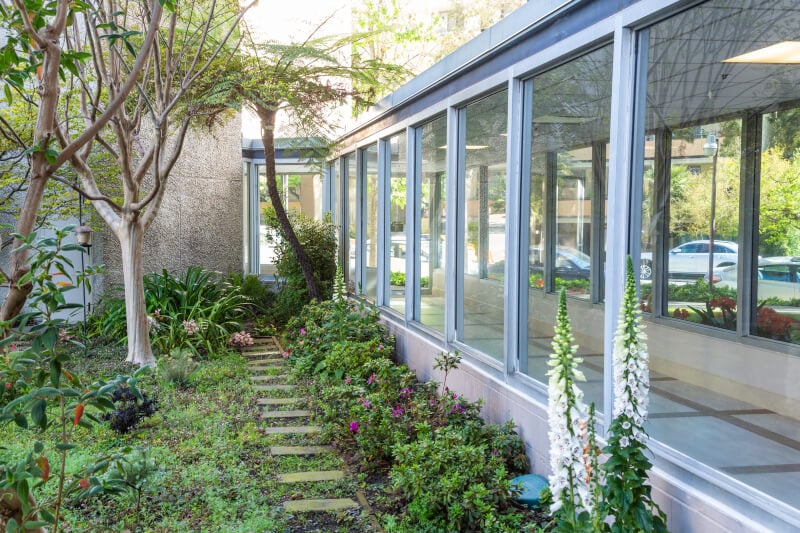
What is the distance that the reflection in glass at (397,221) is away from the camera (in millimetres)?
7211

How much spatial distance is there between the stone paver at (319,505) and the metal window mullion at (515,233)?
4.46ft

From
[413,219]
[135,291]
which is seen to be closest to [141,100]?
[135,291]

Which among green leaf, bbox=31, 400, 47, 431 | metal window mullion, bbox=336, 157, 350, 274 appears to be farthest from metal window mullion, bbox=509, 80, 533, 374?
metal window mullion, bbox=336, 157, 350, 274

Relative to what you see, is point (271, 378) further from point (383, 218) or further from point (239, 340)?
point (383, 218)

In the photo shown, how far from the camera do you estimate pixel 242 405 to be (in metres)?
6.19

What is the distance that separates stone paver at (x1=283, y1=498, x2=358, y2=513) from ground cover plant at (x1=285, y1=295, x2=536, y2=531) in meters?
0.22

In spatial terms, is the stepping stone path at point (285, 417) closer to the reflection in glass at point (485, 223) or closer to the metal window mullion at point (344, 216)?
the reflection in glass at point (485, 223)

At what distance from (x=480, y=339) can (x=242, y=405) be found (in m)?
2.42

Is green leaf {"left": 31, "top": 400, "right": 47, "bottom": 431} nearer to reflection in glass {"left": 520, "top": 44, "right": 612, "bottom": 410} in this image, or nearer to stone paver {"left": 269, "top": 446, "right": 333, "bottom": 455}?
reflection in glass {"left": 520, "top": 44, "right": 612, "bottom": 410}

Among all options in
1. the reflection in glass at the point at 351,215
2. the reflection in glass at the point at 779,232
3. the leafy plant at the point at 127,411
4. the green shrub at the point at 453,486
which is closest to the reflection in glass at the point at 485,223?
the green shrub at the point at 453,486

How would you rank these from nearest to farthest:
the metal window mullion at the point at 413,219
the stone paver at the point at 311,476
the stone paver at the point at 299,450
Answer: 1. the stone paver at the point at 311,476
2. the stone paver at the point at 299,450
3. the metal window mullion at the point at 413,219

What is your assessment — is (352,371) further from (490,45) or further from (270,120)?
(270,120)

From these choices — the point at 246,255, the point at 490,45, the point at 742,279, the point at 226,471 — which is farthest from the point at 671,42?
the point at 246,255

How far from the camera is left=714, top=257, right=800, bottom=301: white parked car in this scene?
4.75 m
